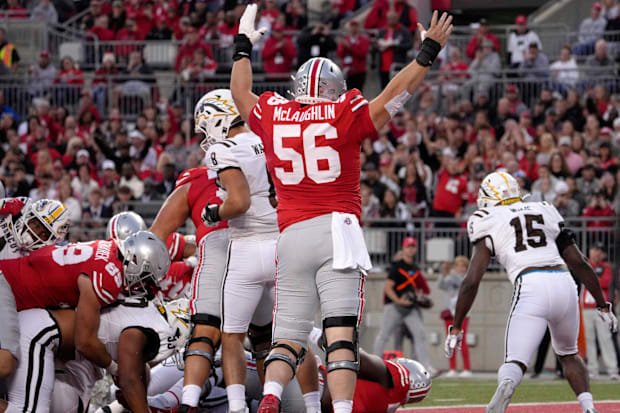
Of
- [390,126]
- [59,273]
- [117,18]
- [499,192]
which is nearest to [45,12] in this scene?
[117,18]

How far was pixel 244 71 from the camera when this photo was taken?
668 cm

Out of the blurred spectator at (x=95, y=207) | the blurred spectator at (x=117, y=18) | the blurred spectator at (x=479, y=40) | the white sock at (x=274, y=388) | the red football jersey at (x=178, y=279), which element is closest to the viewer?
the white sock at (x=274, y=388)

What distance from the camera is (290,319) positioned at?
6.12 m

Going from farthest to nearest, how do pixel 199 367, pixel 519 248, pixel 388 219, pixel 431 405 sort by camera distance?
pixel 388 219 < pixel 431 405 < pixel 519 248 < pixel 199 367

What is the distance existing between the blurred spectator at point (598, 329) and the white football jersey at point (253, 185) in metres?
7.99

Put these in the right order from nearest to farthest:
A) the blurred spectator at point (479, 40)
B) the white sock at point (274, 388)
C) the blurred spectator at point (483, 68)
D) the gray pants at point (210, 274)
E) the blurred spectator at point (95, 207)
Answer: the white sock at point (274, 388) → the gray pants at point (210, 274) → the blurred spectator at point (95, 207) → the blurred spectator at point (483, 68) → the blurred spectator at point (479, 40)

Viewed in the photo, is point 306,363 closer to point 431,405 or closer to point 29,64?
point 431,405

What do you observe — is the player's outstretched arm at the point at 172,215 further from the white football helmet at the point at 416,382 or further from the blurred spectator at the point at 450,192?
the blurred spectator at the point at 450,192

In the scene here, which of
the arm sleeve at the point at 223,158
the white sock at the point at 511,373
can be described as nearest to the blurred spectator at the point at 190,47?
the arm sleeve at the point at 223,158

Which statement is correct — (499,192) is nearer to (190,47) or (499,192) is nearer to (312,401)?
(312,401)

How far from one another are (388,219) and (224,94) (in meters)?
8.52

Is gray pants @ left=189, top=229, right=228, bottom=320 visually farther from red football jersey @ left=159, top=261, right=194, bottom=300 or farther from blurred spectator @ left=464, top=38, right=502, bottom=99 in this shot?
blurred spectator @ left=464, top=38, right=502, bottom=99

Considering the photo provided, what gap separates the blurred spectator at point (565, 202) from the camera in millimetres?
15047

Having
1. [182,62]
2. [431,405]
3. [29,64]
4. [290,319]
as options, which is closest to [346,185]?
[290,319]
